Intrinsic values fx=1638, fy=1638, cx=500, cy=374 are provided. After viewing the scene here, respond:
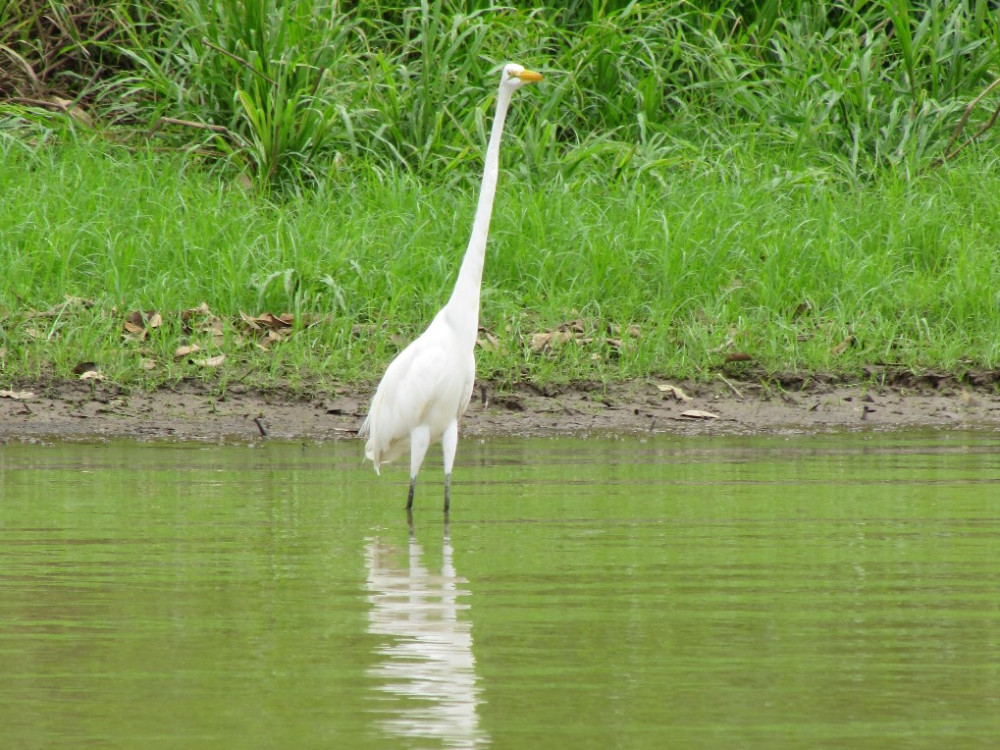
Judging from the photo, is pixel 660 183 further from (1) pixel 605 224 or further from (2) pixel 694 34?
(2) pixel 694 34

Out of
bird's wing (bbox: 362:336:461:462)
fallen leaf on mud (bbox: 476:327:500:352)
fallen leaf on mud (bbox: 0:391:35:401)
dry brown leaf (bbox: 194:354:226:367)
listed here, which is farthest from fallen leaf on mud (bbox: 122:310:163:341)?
bird's wing (bbox: 362:336:461:462)

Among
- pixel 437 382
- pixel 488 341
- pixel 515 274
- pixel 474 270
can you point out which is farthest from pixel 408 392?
pixel 515 274

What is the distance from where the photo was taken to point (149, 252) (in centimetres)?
1004

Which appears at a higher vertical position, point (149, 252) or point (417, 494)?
point (149, 252)

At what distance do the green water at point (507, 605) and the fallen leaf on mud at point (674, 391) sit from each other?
1689 mm

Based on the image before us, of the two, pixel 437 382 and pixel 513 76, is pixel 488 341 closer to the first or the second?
pixel 513 76

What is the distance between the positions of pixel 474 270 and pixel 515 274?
3152 mm

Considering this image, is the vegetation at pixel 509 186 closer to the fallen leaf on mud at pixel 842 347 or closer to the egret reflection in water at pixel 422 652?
the fallen leaf on mud at pixel 842 347

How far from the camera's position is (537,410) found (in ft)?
29.0

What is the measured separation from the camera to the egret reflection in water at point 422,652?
10.5 ft

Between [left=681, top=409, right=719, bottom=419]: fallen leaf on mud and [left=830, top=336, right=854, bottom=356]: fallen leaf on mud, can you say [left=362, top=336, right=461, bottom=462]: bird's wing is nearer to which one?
[left=681, top=409, right=719, bottom=419]: fallen leaf on mud

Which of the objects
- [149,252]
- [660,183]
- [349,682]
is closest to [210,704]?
[349,682]

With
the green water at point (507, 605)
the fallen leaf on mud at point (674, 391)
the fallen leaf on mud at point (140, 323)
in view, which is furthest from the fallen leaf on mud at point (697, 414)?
the fallen leaf on mud at point (140, 323)

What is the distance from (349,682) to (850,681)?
42.3 inches
